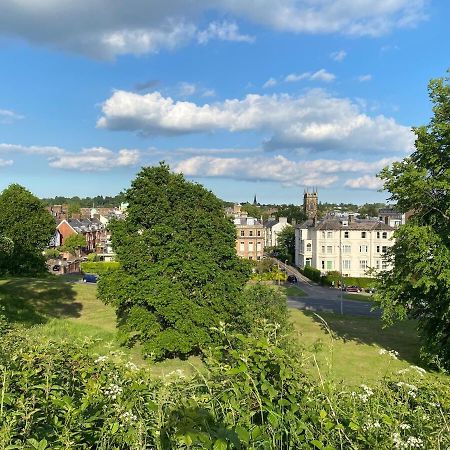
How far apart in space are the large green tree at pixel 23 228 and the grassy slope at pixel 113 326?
1158 centimetres

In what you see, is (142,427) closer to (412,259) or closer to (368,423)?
(368,423)

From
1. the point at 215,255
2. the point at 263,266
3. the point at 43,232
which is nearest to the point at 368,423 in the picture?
the point at 215,255

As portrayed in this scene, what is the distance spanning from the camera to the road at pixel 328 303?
4369 cm

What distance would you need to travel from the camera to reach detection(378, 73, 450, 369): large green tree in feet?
67.8

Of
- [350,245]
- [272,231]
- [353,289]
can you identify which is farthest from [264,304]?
[272,231]

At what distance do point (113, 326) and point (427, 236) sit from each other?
20435mm

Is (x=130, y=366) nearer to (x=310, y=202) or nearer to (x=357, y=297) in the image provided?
(x=357, y=297)

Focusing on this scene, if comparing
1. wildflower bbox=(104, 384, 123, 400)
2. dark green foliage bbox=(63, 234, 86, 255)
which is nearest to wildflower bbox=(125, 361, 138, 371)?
wildflower bbox=(104, 384, 123, 400)

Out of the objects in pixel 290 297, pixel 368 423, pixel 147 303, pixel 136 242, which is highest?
pixel 136 242

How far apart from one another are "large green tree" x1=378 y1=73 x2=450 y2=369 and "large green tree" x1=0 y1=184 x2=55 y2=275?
40.0 m

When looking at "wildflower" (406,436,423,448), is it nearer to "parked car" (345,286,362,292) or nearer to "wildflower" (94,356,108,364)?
"wildflower" (94,356,108,364)

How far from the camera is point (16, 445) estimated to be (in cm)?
338

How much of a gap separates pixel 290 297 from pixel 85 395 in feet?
161

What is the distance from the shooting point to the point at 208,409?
423 cm
